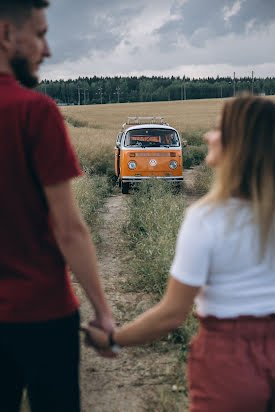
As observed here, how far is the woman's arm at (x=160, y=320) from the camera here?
1407mm

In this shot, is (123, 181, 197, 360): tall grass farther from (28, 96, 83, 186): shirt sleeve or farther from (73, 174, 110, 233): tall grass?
(28, 96, 83, 186): shirt sleeve

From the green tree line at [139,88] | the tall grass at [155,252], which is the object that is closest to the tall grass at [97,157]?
the tall grass at [155,252]

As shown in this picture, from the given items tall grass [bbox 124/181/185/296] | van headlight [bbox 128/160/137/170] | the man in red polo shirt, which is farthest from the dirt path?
van headlight [bbox 128/160/137/170]

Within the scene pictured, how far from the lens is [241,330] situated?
136 centimetres

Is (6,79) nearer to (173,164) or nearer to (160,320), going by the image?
(160,320)

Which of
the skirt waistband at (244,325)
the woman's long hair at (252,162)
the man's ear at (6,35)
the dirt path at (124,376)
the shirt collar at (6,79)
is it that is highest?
the man's ear at (6,35)

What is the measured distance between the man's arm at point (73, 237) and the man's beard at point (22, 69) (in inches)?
14.4

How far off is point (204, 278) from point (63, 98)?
126127mm

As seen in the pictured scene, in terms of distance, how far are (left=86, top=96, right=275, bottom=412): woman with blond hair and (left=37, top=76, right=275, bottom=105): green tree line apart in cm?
11097

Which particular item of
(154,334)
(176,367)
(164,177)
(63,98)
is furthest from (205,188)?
(63,98)

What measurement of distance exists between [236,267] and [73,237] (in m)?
0.50

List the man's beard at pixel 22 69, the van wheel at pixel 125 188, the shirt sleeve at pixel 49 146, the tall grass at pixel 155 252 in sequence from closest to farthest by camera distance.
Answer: the shirt sleeve at pixel 49 146
the man's beard at pixel 22 69
the tall grass at pixel 155 252
the van wheel at pixel 125 188

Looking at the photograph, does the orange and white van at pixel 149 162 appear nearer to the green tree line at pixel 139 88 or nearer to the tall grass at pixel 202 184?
the tall grass at pixel 202 184

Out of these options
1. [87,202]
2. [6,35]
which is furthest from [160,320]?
[87,202]
